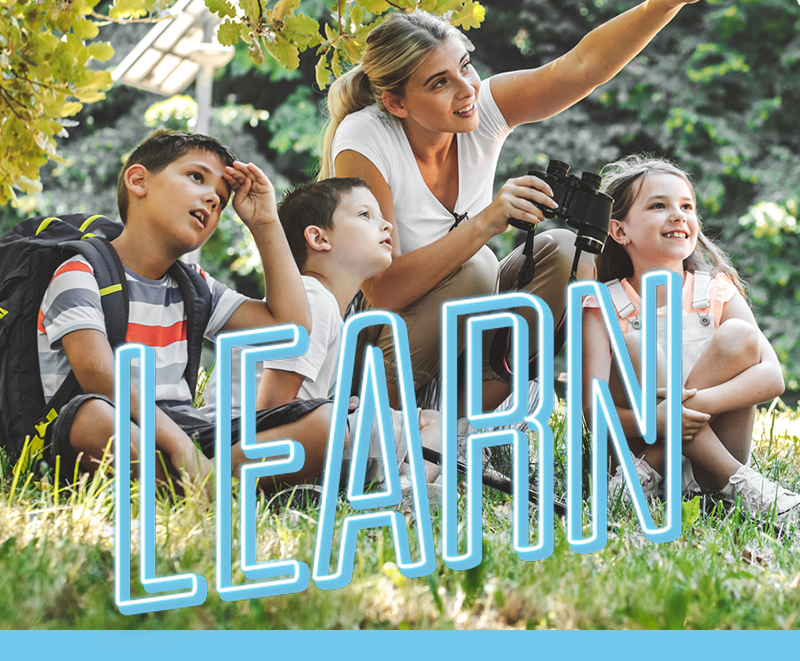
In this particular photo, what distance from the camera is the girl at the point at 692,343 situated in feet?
6.84

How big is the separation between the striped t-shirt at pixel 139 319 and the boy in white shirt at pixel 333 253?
0.76ft

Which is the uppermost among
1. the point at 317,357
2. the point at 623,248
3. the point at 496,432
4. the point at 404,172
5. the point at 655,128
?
the point at 655,128

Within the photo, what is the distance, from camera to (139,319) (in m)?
1.94

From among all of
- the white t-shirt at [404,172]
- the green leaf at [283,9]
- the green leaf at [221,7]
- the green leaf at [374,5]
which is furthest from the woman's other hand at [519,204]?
the green leaf at [221,7]

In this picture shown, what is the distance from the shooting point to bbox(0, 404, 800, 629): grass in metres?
1.23

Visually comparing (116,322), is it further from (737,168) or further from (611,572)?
(737,168)

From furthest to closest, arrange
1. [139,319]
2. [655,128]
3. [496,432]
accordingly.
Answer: [655,128]
[139,319]
[496,432]

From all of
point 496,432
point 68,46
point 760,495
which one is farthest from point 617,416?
point 68,46

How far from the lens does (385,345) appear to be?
246 centimetres

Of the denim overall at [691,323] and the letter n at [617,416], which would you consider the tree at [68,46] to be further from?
the letter n at [617,416]

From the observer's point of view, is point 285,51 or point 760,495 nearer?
point 760,495

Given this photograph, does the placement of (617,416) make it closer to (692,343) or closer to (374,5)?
(692,343)

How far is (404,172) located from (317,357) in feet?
2.18

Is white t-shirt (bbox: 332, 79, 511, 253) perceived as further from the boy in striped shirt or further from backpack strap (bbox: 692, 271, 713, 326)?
backpack strap (bbox: 692, 271, 713, 326)
